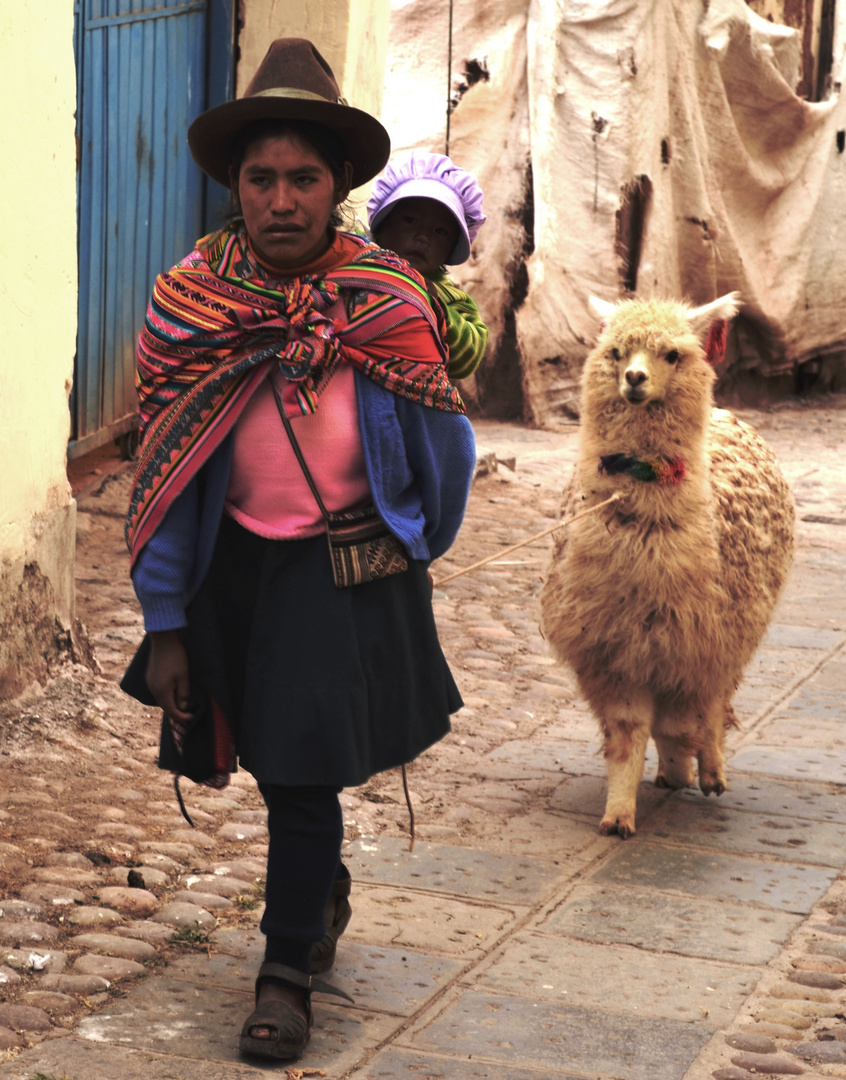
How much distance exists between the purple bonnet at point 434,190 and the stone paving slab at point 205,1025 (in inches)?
67.1

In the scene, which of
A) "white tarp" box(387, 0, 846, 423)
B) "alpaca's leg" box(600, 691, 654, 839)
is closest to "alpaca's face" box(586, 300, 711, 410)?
"alpaca's leg" box(600, 691, 654, 839)

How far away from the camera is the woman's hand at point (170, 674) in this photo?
2.83 m

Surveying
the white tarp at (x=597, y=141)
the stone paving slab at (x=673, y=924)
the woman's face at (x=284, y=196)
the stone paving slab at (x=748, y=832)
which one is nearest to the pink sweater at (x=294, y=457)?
the woman's face at (x=284, y=196)

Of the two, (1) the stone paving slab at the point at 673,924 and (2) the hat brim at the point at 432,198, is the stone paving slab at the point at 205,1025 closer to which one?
(1) the stone paving slab at the point at 673,924

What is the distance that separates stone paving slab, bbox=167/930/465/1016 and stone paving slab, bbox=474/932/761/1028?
12 centimetres

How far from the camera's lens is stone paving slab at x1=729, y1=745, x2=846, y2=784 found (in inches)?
194

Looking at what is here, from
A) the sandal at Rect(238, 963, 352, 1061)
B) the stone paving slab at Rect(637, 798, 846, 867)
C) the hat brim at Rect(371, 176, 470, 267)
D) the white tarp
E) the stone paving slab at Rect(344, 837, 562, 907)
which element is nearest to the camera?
the sandal at Rect(238, 963, 352, 1061)

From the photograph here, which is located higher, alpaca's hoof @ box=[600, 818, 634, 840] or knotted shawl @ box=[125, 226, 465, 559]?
knotted shawl @ box=[125, 226, 465, 559]

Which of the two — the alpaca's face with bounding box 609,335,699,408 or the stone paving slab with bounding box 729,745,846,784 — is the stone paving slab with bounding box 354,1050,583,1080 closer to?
the alpaca's face with bounding box 609,335,699,408

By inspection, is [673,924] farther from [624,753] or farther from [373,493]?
[373,493]

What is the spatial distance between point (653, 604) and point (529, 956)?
4.27 feet

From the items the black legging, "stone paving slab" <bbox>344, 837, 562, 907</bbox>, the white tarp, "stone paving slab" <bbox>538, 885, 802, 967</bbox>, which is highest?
the white tarp

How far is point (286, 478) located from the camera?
2.85m

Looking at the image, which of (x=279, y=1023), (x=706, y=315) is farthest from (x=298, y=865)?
(x=706, y=315)
